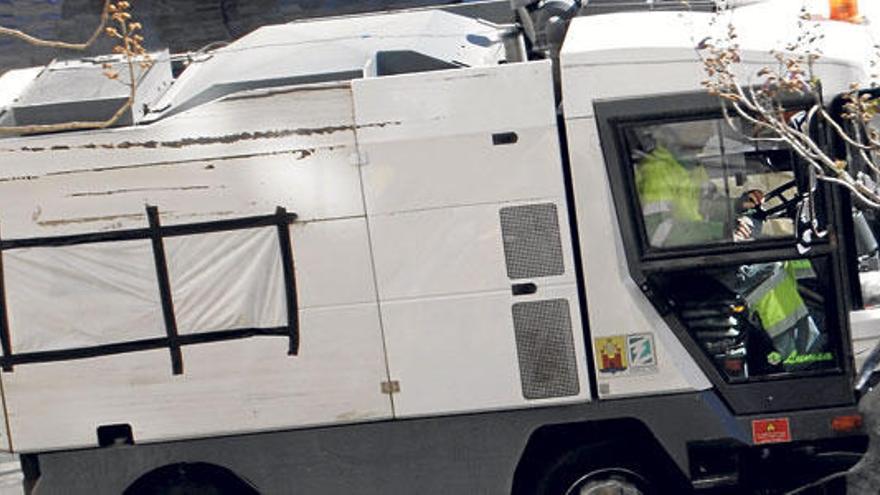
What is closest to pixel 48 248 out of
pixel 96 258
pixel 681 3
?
pixel 96 258

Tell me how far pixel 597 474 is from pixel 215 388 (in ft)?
6.30

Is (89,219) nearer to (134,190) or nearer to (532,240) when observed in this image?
(134,190)

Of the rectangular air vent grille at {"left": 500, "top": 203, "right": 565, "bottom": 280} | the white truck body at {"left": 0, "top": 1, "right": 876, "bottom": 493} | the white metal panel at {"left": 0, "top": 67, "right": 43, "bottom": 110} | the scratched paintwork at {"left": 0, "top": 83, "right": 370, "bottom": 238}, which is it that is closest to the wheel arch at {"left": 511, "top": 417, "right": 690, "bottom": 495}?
the white truck body at {"left": 0, "top": 1, "right": 876, "bottom": 493}

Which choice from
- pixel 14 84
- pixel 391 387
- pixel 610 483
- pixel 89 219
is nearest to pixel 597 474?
pixel 610 483

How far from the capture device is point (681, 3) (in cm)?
679

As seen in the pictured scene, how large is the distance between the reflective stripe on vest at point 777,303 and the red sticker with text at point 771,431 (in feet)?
1.51

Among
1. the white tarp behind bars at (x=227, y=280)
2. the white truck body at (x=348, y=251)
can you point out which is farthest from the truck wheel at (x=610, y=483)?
the white tarp behind bars at (x=227, y=280)

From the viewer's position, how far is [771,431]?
6332 millimetres

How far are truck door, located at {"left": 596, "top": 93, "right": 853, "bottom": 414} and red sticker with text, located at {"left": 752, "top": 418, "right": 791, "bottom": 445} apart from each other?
0.22ft

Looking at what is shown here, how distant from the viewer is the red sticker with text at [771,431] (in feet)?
20.8

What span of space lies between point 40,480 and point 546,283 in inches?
107

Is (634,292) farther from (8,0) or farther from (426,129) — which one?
(8,0)

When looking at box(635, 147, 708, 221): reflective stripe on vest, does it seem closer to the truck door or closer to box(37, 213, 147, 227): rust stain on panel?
the truck door

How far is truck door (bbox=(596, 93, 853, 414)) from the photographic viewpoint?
20.3 feet
